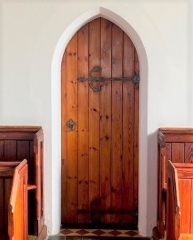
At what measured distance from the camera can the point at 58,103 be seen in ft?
14.3

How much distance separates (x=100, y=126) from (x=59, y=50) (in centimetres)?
86

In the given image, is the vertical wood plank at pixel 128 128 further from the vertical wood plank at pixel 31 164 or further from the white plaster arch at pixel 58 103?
the vertical wood plank at pixel 31 164

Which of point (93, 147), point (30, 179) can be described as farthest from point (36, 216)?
point (93, 147)

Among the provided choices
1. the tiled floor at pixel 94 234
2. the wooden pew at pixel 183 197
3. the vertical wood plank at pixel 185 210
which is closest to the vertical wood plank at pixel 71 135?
the tiled floor at pixel 94 234

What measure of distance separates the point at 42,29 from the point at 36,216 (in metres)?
1.69

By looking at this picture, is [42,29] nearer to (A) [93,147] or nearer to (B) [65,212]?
(A) [93,147]

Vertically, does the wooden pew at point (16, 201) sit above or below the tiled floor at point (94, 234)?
above

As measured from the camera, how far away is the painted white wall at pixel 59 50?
4070mm

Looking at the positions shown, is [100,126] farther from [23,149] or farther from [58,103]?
[23,149]

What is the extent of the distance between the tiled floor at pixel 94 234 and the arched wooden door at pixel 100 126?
16 centimetres

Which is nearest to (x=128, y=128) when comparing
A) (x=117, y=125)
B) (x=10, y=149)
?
(x=117, y=125)

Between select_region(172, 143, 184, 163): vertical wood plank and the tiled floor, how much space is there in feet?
2.76

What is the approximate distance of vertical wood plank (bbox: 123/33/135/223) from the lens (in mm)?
4410

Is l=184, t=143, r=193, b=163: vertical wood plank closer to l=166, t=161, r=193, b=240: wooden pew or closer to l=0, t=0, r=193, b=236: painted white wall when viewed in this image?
l=0, t=0, r=193, b=236: painted white wall
